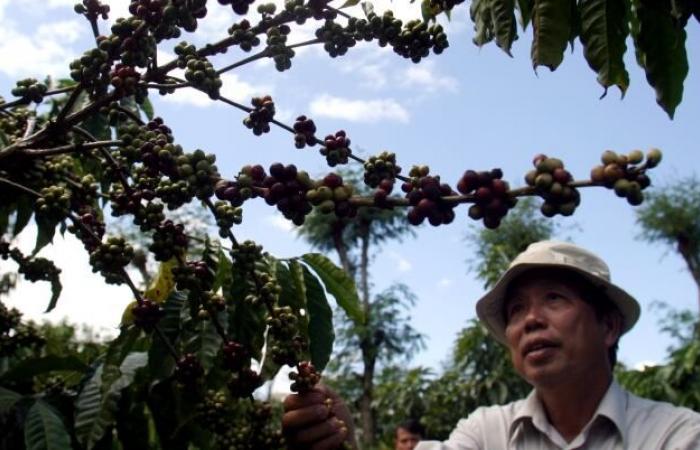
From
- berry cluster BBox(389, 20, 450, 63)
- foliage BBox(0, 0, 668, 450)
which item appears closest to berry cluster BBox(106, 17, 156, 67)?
foliage BBox(0, 0, 668, 450)

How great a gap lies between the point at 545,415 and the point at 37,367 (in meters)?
1.36

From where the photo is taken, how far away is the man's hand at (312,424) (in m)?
1.40

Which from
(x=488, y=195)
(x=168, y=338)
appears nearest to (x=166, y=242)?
(x=168, y=338)

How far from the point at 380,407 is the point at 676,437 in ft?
51.6

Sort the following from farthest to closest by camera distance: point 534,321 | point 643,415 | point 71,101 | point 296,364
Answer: point 534,321, point 643,415, point 71,101, point 296,364

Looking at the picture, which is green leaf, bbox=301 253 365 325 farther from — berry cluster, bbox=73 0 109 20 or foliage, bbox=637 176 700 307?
foliage, bbox=637 176 700 307

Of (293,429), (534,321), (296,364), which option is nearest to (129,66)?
(296,364)

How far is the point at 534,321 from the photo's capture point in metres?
2.28

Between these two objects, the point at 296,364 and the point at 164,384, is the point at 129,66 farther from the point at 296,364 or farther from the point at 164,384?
the point at 164,384

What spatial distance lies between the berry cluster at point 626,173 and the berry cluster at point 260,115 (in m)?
0.71

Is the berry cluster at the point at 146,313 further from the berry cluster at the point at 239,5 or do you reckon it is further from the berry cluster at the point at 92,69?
the berry cluster at the point at 239,5

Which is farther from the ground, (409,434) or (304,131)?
(409,434)

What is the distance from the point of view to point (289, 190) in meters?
0.98

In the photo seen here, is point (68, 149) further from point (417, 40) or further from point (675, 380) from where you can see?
point (675, 380)
